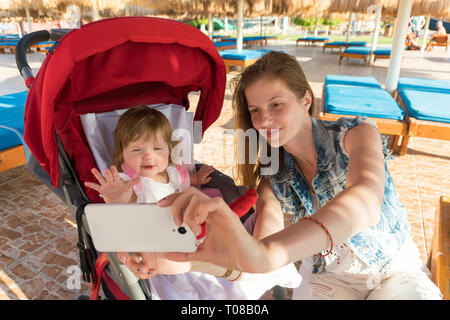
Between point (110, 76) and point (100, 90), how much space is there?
0.41ft

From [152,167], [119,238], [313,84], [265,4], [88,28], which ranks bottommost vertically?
[313,84]

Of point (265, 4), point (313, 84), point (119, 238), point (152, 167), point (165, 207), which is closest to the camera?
point (165, 207)

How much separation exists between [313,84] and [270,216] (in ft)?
21.9

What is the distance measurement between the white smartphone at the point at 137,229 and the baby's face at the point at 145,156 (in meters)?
0.75

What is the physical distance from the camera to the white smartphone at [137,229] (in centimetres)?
85

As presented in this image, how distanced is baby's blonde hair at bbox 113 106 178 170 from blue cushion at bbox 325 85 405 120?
2496mm

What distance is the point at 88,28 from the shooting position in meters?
1.31

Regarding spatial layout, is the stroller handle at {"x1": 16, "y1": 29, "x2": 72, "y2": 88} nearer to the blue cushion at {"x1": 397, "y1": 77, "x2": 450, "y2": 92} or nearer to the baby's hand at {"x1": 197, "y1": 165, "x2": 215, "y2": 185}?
the baby's hand at {"x1": 197, "y1": 165, "x2": 215, "y2": 185}

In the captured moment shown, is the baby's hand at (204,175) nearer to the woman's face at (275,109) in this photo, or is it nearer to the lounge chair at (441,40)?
the woman's face at (275,109)

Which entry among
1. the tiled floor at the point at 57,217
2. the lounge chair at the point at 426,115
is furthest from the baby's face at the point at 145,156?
the lounge chair at the point at 426,115

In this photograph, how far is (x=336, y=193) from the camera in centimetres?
A: 130

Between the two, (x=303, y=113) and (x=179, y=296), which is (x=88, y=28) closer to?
(x=303, y=113)

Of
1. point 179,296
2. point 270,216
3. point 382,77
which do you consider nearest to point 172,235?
point 270,216
